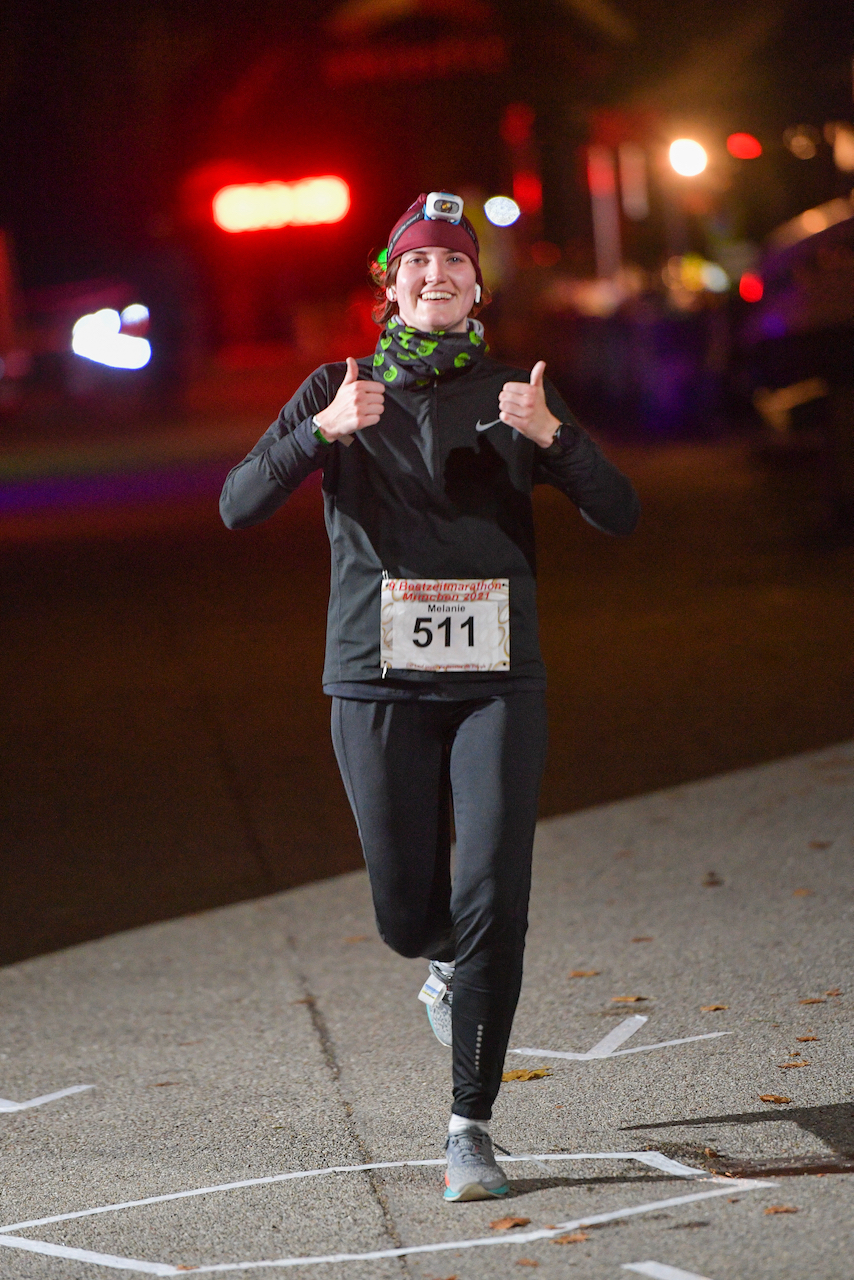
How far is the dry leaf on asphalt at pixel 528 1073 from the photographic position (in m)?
4.62

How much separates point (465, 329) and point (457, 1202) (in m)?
1.95

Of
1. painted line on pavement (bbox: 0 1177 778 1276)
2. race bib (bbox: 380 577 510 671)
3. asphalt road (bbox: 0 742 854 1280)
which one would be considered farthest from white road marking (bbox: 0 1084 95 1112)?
race bib (bbox: 380 577 510 671)

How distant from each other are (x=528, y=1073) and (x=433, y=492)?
173cm

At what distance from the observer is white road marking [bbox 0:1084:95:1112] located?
15.5ft

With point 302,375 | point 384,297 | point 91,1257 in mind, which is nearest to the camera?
point 91,1257

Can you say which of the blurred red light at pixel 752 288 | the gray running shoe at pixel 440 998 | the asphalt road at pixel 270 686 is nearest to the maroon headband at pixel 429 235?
the gray running shoe at pixel 440 998

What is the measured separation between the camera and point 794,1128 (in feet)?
13.3

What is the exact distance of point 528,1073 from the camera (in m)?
4.65

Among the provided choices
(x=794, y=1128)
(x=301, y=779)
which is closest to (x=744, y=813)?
(x=301, y=779)

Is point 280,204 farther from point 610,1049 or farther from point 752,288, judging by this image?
point 610,1049

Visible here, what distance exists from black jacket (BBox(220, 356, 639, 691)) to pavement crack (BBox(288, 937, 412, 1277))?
3.73 feet

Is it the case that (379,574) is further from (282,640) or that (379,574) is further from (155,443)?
(155,443)

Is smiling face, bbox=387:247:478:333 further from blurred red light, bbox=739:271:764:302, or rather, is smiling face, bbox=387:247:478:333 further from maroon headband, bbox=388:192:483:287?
blurred red light, bbox=739:271:764:302

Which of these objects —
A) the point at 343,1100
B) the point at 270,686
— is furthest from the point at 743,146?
the point at 343,1100
